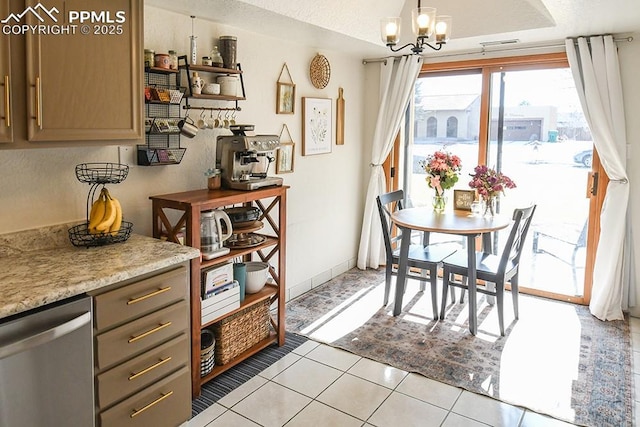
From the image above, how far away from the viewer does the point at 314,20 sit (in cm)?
330

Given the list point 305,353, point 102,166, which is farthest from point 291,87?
point 305,353

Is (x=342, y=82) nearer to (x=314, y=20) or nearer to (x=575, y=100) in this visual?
(x=314, y=20)

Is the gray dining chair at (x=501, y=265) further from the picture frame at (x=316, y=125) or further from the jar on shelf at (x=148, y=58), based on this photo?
the jar on shelf at (x=148, y=58)

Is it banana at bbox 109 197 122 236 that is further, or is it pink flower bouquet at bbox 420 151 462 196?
pink flower bouquet at bbox 420 151 462 196

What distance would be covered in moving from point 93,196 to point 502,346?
2.81 meters

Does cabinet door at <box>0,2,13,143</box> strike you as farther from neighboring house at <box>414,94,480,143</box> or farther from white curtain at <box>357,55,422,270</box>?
neighboring house at <box>414,94,480,143</box>

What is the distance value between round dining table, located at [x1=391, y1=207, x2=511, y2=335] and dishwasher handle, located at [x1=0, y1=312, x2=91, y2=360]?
7.89 feet

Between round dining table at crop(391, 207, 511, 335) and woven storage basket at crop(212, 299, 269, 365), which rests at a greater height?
round dining table at crop(391, 207, 511, 335)

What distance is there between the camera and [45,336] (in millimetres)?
1685

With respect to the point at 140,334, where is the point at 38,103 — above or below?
above

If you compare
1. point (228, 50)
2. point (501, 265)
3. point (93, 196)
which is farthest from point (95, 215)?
point (501, 265)

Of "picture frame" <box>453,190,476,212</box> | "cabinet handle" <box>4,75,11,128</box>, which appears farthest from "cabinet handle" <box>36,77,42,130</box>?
"picture frame" <box>453,190,476,212</box>

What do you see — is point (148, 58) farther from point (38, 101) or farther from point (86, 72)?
point (38, 101)

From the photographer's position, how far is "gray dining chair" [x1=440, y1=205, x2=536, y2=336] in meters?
3.44
